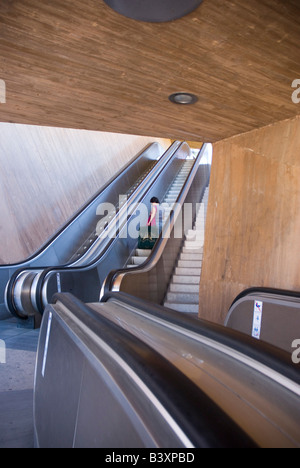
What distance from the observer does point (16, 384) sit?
11.1 ft

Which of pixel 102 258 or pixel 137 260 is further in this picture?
pixel 137 260

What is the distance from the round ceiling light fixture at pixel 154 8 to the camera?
185 centimetres

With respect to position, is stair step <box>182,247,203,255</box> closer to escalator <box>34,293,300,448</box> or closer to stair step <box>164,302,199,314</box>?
stair step <box>164,302,199,314</box>

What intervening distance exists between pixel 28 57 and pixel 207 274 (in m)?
3.24

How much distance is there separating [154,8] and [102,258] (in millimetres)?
5308

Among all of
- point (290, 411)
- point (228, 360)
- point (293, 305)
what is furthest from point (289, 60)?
point (290, 411)

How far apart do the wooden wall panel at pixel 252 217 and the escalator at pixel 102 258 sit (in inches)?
95.5

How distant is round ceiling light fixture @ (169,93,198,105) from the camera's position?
3.14 m

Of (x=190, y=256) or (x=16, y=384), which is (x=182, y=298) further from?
(x=16, y=384)

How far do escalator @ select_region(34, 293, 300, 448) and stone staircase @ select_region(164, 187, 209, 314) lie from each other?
14.0 feet

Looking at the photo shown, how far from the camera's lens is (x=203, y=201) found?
996 cm

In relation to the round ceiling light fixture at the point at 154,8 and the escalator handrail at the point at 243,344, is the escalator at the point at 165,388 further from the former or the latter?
the round ceiling light fixture at the point at 154,8

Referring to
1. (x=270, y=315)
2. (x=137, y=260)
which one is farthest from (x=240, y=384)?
(x=137, y=260)

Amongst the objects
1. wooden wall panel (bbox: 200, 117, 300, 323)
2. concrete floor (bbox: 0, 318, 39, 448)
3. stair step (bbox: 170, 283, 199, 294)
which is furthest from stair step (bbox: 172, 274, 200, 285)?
concrete floor (bbox: 0, 318, 39, 448)
